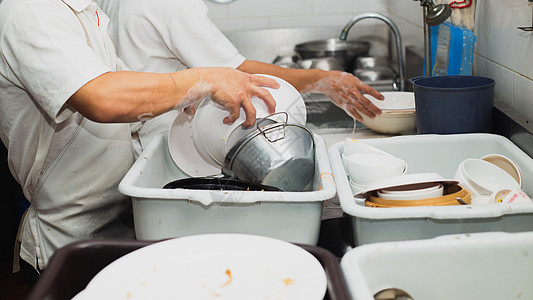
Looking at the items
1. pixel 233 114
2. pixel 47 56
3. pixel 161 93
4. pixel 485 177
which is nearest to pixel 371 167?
pixel 485 177

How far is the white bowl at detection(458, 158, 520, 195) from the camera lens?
1110mm

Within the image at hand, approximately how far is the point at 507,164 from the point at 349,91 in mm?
686

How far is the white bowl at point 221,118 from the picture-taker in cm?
134

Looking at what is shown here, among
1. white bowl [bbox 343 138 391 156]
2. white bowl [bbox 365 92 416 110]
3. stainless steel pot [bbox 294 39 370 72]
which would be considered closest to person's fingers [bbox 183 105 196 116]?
white bowl [bbox 343 138 391 156]

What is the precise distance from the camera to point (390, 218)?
96 cm

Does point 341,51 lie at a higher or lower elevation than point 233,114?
lower

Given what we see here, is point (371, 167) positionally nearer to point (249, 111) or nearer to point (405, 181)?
point (405, 181)

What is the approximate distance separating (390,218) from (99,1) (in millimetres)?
1410

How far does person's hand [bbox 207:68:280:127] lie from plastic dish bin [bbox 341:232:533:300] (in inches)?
21.1

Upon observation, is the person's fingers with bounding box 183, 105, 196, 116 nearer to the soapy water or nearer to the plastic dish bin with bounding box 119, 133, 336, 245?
the plastic dish bin with bounding box 119, 133, 336, 245

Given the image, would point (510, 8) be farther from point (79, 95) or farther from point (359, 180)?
point (79, 95)

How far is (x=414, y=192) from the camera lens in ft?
3.38

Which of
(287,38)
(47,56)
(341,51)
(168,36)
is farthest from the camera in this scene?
(287,38)

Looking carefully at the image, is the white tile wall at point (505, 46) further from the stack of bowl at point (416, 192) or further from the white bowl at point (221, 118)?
the white bowl at point (221, 118)
